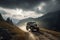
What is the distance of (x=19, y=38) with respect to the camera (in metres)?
48.9

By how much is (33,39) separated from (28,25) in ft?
59.2

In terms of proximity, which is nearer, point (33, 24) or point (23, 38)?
point (23, 38)

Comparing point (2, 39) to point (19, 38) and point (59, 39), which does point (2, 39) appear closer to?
point (19, 38)

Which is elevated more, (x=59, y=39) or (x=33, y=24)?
(x=33, y=24)

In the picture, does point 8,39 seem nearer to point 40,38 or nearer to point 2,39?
point 2,39

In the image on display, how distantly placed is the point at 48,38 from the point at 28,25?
1801 cm

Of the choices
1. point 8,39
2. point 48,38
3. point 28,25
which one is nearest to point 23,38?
point 8,39

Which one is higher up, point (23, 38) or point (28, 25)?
point (28, 25)

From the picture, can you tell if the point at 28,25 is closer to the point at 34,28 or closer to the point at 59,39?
the point at 34,28

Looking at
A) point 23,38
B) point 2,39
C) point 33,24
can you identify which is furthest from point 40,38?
point 33,24

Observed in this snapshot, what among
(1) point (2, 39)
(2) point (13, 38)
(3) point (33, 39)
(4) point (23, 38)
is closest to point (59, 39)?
(3) point (33, 39)

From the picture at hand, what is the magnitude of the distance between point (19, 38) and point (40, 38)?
6.87 m

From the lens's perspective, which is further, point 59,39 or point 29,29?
point 29,29

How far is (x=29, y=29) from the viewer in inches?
2579
